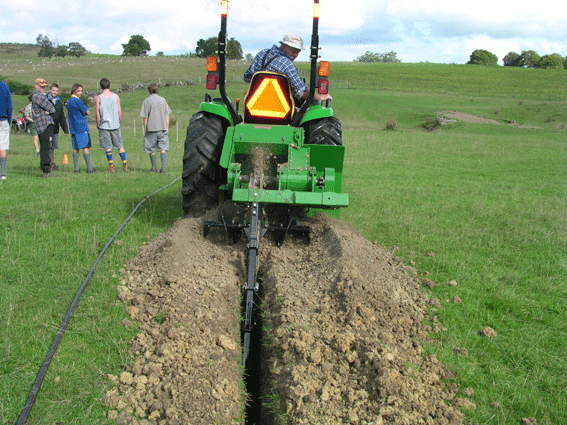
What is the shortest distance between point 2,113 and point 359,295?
707 centimetres

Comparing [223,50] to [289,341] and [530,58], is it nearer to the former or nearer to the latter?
[289,341]

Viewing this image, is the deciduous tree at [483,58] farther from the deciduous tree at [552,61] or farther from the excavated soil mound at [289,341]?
the excavated soil mound at [289,341]

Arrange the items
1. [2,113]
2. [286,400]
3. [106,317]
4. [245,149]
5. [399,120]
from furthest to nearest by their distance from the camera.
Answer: [399,120] → [2,113] → [245,149] → [106,317] → [286,400]

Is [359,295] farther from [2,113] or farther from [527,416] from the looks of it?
[2,113]

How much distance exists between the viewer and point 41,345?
131 inches

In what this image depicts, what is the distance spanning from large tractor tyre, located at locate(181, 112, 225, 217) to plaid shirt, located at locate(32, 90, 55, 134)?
455cm

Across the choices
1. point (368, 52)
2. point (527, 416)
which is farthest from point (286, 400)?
point (368, 52)

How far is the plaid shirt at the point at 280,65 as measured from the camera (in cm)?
554

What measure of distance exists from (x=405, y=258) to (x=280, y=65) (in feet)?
8.09

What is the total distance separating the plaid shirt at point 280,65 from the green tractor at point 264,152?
12cm

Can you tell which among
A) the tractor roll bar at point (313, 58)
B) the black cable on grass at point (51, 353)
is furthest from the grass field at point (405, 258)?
the tractor roll bar at point (313, 58)

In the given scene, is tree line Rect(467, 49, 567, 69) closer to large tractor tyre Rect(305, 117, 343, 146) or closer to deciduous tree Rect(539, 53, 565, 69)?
deciduous tree Rect(539, 53, 565, 69)

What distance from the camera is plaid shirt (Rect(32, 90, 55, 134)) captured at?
29.1ft

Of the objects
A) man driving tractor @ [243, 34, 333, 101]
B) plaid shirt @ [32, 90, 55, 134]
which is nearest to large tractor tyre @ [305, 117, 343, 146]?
man driving tractor @ [243, 34, 333, 101]
